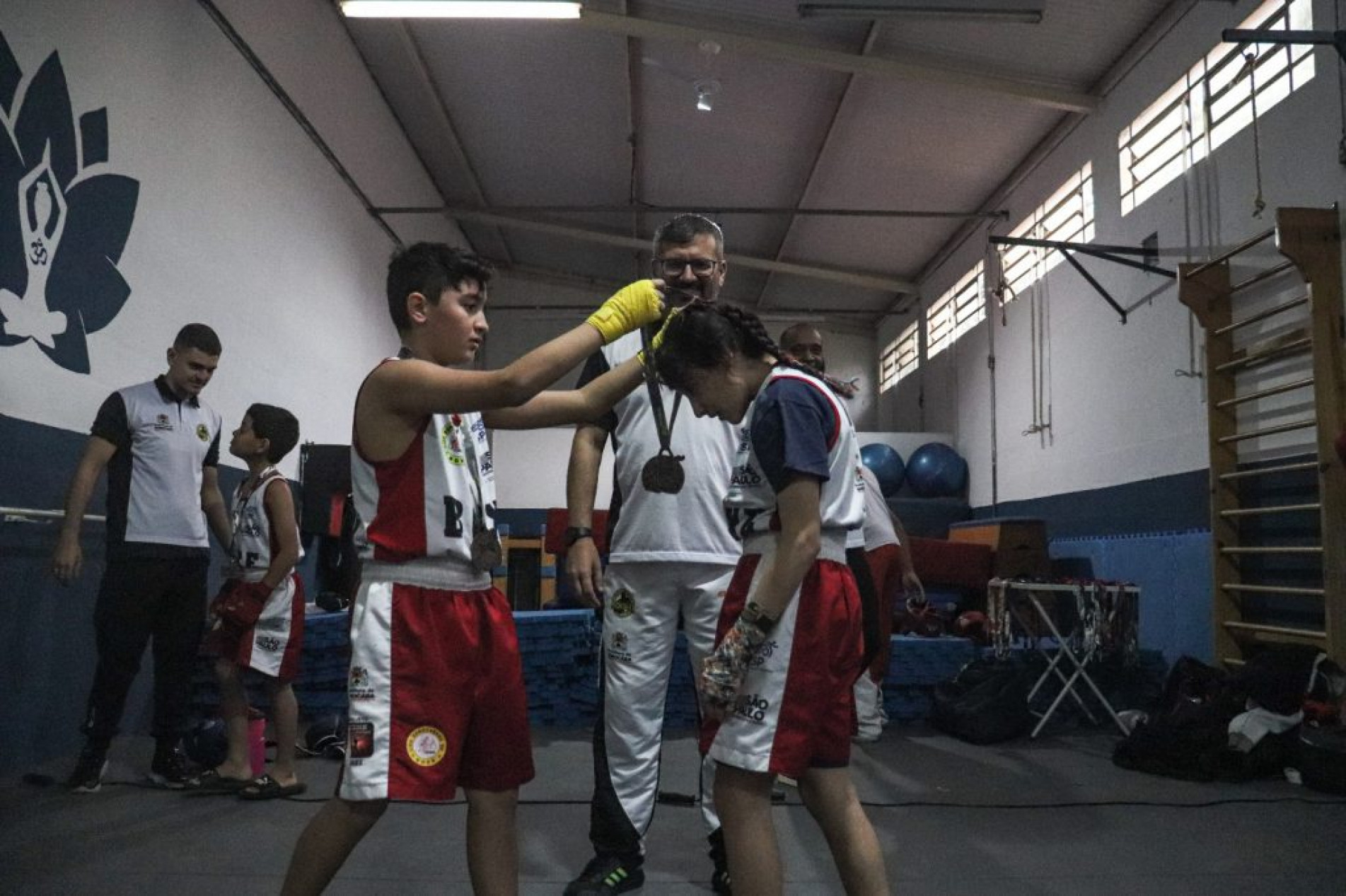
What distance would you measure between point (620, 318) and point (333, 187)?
6322 millimetres

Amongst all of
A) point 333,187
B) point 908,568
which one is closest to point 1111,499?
point 908,568

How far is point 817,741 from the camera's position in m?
1.66

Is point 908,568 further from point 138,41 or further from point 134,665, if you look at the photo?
point 138,41

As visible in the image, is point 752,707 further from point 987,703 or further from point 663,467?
point 987,703

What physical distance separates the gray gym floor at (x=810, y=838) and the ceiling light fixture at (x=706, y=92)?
509 centimetres

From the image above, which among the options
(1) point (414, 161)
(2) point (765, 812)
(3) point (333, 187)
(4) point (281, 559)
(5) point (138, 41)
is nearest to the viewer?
(2) point (765, 812)

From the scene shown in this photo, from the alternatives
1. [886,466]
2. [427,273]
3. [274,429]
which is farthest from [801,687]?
[886,466]

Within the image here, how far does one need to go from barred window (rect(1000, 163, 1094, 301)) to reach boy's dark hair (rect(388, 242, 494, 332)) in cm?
620

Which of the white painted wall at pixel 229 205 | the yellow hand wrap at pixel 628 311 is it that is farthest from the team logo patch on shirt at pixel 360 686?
the white painted wall at pixel 229 205

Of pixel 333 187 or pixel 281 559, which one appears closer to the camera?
pixel 281 559

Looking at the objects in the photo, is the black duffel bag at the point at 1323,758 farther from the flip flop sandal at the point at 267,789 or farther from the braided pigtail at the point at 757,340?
the flip flop sandal at the point at 267,789

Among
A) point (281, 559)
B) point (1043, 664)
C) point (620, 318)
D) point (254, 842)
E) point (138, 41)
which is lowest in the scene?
point (254, 842)

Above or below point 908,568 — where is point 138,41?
above

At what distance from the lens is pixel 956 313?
10195 mm
